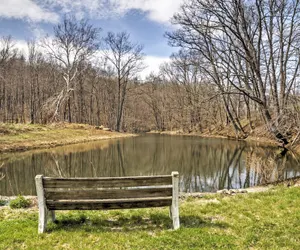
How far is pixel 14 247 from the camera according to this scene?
12.3ft

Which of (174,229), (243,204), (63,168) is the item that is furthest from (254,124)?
(174,229)

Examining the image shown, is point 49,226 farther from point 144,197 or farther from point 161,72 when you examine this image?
point 161,72

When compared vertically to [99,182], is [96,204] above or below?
below

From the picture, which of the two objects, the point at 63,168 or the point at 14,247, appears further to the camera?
the point at 63,168

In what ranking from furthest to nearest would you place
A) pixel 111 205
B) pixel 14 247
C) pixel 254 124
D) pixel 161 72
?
1. pixel 161 72
2. pixel 254 124
3. pixel 111 205
4. pixel 14 247

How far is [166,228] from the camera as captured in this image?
14.8 feet

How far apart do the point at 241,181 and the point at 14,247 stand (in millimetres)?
8600

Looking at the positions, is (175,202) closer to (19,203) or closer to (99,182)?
Answer: (99,182)

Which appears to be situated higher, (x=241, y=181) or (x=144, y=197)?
(x=144, y=197)

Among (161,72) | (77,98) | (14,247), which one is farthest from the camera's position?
(161,72)

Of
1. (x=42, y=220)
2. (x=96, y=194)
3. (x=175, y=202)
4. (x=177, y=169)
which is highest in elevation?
(x=96, y=194)

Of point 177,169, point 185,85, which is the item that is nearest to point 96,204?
point 177,169

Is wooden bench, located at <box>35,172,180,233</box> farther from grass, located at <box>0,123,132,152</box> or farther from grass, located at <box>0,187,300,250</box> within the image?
grass, located at <box>0,123,132,152</box>

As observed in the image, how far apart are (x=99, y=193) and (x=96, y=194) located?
0.17 feet
